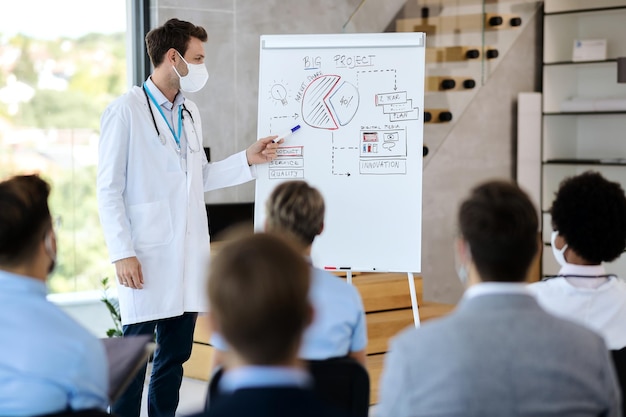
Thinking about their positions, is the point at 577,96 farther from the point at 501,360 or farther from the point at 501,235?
the point at 501,360

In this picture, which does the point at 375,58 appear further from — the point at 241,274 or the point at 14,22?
the point at 241,274

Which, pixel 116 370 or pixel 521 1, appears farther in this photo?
pixel 521 1

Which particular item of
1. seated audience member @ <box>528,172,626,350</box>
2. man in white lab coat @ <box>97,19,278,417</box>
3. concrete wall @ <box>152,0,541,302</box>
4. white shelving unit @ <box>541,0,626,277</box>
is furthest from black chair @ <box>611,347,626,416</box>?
white shelving unit @ <box>541,0,626,277</box>

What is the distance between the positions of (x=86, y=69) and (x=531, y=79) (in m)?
3.32

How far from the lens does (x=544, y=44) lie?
6.35 m

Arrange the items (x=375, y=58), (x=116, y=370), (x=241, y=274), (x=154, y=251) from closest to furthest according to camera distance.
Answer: (x=241, y=274) → (x=116, y=370) → (x=154, y=251) → (x=375, y=58)

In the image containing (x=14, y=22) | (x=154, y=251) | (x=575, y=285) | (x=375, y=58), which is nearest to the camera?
(x=575, y=285)

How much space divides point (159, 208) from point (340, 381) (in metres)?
1.48

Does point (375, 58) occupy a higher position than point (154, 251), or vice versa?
point (375, 58)

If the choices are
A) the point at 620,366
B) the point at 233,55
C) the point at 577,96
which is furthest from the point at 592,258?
the point at 577,96

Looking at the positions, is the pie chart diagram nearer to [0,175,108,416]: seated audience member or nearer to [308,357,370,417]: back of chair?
[308,357,370,417]: back of chair

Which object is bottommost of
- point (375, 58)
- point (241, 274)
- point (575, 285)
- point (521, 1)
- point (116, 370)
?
point (116, 370)

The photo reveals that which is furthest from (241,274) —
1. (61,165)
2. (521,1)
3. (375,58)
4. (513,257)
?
(521,1)

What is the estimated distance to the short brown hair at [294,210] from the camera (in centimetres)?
218
